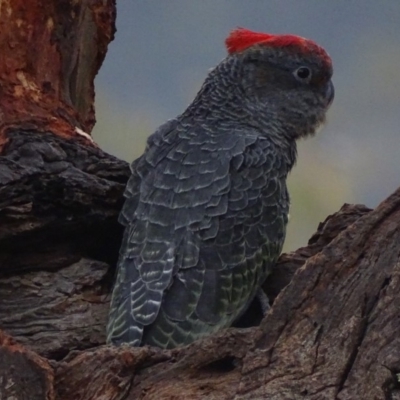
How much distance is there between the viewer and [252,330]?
2.04 metres

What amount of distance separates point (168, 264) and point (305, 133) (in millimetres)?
1070

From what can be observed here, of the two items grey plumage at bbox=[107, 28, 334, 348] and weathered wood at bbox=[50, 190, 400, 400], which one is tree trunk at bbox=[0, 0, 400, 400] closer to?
weathered wood at bbox=[50, 190, 400, 400]

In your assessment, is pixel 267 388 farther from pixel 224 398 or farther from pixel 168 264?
pixel 168 264

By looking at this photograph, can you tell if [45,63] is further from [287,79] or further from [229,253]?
[229,253]

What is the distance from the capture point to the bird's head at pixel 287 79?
357 cm

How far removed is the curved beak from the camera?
370 cm

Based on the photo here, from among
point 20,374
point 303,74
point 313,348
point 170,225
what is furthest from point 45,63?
point 313,348

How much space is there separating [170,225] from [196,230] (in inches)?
4.0

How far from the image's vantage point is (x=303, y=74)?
11.9 feet

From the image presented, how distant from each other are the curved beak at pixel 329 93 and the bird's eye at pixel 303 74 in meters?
0.13

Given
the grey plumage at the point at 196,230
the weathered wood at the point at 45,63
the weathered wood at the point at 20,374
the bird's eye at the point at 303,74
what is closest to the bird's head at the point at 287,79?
the bird's eye at the point at 303,74

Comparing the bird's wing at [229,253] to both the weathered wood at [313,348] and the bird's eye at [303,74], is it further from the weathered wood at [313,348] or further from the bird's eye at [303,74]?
the weathered wood at [313,348]

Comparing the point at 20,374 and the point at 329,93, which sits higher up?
the point at 329,93

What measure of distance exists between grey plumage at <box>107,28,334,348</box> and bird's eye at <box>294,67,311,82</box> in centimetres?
33
